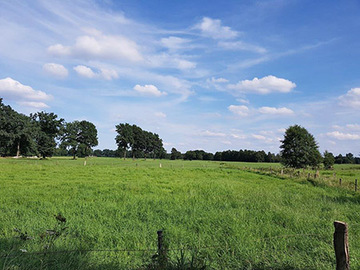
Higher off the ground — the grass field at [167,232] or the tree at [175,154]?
the tree at [175,154]

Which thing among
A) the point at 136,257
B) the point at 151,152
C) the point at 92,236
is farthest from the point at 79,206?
the point at 151,152

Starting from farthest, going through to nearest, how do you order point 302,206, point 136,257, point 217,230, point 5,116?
A: 1. point 5,116
2. point 302,206
3. point 217,230
4. point 136,257

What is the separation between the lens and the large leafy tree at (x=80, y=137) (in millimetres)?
79200

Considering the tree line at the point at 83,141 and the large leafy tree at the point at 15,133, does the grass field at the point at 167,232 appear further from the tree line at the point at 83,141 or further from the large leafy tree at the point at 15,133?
the large leafy tree at the point at 15,133

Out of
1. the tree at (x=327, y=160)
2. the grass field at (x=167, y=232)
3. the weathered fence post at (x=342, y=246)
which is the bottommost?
the grass field at (x=167, y=232)

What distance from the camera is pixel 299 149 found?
1884 inches

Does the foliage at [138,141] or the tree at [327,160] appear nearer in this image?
the tree at [327,160]

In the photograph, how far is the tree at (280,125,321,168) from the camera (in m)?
47.3

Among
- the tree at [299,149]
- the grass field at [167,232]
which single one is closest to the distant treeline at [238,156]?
the tree at [299,149]

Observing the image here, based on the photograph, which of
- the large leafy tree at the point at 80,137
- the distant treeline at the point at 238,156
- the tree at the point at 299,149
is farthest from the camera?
the distant treeline at the point at 238,156

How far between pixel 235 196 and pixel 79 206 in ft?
27.6

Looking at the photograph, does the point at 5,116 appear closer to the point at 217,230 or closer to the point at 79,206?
the point at 79,206

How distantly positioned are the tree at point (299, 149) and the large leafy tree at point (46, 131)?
6399cm

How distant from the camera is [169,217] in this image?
9180 mm
